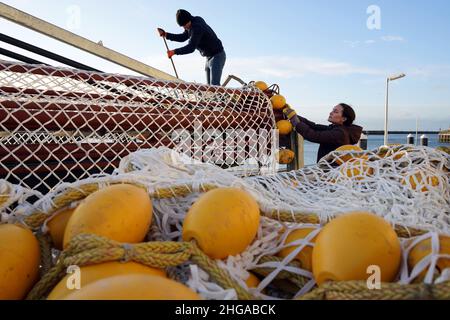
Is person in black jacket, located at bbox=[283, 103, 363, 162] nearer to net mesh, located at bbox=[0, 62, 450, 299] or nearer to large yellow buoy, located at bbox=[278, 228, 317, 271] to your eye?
net mesh, located at bbox=[0, 62, 450, 299]

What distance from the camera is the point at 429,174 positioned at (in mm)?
1480

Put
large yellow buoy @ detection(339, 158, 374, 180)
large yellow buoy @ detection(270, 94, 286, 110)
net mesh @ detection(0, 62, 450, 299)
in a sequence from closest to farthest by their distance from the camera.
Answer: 1. net mesh @ detection(0, 62, 450, 299)
2. large yellow buoy @ detection(339, 158, 374, 180)
3. large yellow buoy @ detection(270, 94, 286, 110)

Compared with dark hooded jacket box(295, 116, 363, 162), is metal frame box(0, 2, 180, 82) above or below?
above

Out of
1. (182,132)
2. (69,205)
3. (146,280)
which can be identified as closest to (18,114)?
(182,132)

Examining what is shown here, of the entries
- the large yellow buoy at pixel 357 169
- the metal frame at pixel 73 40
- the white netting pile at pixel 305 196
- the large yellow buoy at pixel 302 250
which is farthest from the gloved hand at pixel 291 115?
the large yellow buoy at pixel 302 250

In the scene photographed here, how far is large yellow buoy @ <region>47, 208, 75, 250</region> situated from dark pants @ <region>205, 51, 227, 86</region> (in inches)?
159

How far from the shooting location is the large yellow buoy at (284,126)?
3355 millimetres

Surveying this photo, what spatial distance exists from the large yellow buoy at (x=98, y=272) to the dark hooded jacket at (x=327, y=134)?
2.79m

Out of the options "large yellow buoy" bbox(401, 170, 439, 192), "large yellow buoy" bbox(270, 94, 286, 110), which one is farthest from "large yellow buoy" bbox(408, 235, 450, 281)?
"large yellow buoy" bbox(270, 94, 286, 110)

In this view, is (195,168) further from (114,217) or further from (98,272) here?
(98,272)

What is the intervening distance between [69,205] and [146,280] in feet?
1.76

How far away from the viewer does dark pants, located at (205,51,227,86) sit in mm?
4891

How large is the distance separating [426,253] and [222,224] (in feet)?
1.33
